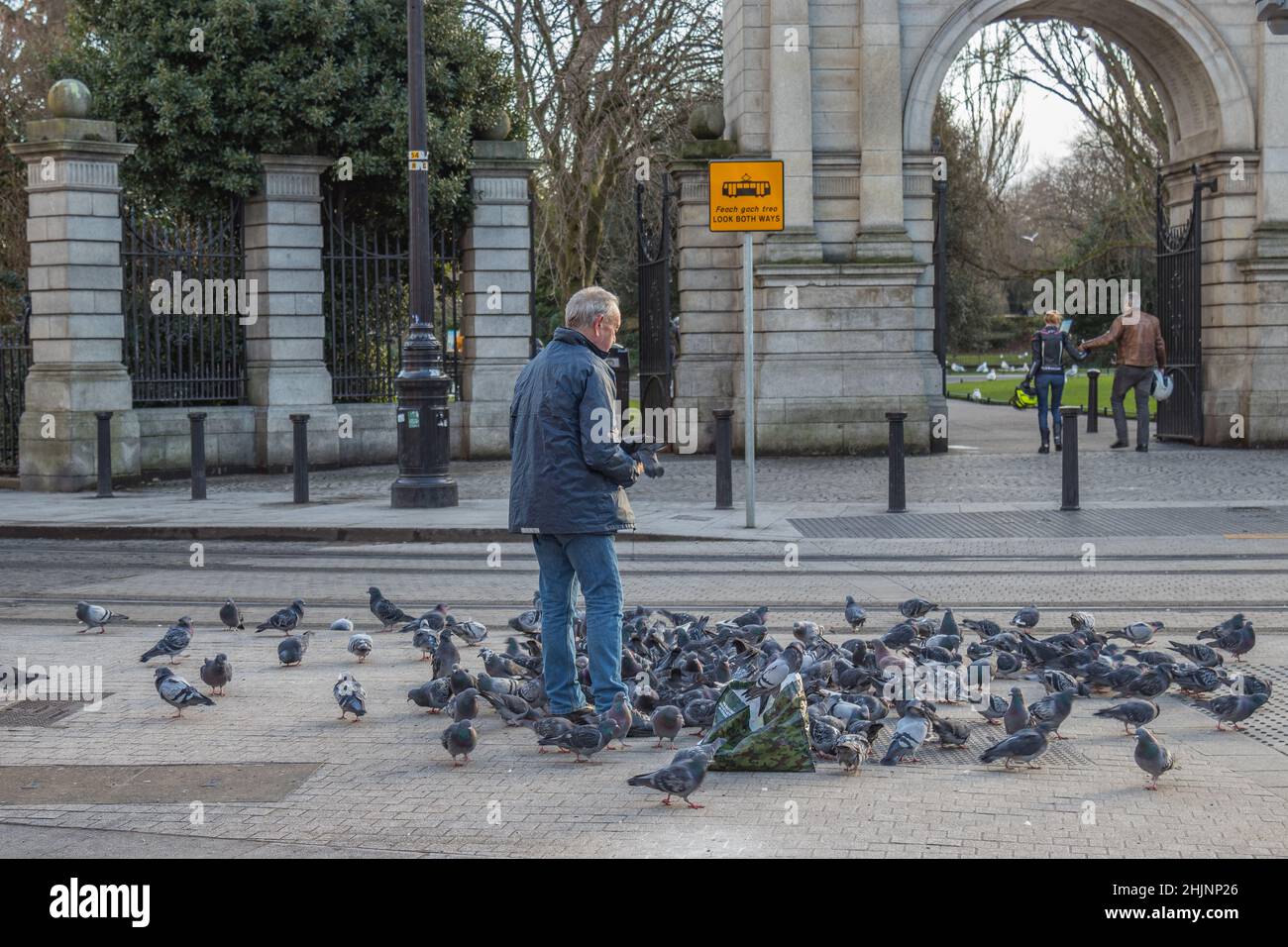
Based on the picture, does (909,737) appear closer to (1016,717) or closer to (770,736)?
(1016,717)

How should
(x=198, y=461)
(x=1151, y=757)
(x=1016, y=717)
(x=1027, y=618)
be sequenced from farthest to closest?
(x=198, y=461) < (x=1027, y=618) < (x=1016, y=717) < (x=1151, y=757)

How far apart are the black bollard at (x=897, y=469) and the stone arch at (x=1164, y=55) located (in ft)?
27.6

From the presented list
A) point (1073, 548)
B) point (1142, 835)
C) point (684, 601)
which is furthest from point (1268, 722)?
point (1073, 548)

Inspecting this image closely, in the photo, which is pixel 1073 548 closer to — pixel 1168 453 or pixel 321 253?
pixel 1168 453

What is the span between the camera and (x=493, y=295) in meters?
23.0

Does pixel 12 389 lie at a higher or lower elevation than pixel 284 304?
lower

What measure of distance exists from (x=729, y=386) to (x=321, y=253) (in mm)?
6066

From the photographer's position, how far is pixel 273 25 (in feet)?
72.6

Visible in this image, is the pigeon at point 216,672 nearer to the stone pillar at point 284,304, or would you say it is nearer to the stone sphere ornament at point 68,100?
the stone sphere ornament at point 68,100

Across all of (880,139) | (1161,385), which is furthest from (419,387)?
(1161,385)

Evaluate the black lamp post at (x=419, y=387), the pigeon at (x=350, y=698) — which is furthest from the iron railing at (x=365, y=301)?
the pigeon at (x=350, y=698)

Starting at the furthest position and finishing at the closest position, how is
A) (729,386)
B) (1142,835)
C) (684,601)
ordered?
(729,386), (684,601), (1142,835)

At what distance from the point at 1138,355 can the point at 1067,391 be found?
18.3 m

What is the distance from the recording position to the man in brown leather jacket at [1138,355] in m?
22.2
